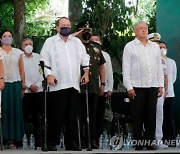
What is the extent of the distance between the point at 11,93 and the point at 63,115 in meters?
1.17

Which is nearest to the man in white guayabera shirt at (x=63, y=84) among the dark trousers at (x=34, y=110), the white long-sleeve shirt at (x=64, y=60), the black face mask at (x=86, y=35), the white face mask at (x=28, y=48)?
the white long-sleeve shirt at (x=64, y=60)

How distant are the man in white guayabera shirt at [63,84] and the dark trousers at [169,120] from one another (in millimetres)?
1870

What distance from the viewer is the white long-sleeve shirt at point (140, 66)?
7.99 metres

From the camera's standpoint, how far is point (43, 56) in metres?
7.81


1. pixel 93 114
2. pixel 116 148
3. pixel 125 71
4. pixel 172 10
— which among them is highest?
pixel 172 10

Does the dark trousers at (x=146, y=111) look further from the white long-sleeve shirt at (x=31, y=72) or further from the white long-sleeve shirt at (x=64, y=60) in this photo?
the white long-sleeve shirt at (x=31, y=72)

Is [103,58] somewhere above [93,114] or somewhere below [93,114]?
above

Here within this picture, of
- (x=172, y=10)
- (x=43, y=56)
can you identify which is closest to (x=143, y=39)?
(x=43, y=56)

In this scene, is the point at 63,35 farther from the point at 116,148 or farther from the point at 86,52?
the point at 116,148

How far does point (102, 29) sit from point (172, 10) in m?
1.60

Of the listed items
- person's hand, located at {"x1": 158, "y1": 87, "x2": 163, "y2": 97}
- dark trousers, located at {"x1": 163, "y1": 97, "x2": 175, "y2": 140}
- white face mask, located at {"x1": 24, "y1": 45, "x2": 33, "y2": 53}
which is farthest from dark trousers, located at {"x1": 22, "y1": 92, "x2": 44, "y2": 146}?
dark trousers, located at {"x1": 163, "y1": 97, "x2": 175, "y2": 140}

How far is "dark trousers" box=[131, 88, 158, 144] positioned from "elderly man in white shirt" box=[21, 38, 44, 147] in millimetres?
1731

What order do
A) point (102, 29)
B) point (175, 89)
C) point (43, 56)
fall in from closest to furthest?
1. point (43, 56)
2. point (175, 89)
3. point (102, 29)

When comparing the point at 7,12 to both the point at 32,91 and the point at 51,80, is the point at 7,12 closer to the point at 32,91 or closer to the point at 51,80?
the point at 32,91
